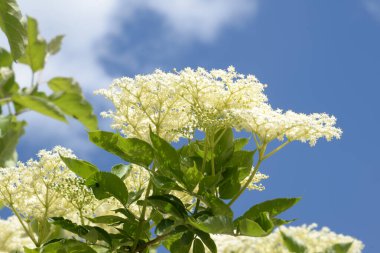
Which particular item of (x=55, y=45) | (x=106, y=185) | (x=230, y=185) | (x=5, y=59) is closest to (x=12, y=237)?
(x=106, y=185)

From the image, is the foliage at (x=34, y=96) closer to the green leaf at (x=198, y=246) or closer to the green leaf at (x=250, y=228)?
the green leaf at (x=250, y=228)

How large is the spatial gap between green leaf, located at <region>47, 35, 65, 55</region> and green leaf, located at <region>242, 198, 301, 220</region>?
173 centimetres

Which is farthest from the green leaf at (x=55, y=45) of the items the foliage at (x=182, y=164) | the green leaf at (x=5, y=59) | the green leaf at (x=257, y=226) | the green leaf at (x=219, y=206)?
the green leaf at (x=219, y=206)

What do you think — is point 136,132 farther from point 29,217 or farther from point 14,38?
point 14,38

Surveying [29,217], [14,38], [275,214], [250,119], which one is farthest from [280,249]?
[14,38]

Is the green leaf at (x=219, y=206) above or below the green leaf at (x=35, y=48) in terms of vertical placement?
above

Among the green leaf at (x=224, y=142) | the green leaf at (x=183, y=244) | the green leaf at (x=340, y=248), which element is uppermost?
the green leaf at (x=224, y=142)

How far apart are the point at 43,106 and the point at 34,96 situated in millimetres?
36

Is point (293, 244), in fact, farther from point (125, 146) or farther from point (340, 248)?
point (125, 146)

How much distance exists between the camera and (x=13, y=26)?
1070 mm

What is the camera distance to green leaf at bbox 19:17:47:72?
933mm

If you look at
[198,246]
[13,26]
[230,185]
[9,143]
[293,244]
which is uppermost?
[230,185]

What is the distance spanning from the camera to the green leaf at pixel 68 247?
263 cm

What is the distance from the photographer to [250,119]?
2590 millimetres
